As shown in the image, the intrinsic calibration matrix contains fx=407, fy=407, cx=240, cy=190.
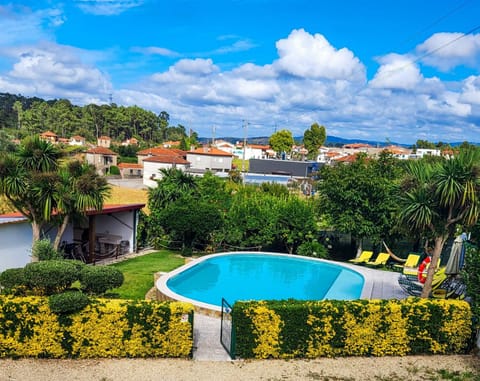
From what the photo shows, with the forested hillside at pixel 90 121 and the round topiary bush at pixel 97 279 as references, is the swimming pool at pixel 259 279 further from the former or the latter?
the forested hillside at pixel 90 121

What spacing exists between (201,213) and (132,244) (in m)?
3.96

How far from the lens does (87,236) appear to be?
19938 millimetres

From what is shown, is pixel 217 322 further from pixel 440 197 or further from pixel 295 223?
pixel 295 223

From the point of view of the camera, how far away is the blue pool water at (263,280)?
15977 millimetres

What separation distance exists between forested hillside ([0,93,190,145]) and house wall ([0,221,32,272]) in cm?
8816

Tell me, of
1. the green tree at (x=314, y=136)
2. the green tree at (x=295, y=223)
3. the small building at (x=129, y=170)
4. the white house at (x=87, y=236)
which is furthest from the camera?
the green tree at (x=314, y=136)

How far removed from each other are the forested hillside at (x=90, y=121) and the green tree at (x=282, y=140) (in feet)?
75.2

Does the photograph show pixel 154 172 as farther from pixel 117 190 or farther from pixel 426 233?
pixel 426 233

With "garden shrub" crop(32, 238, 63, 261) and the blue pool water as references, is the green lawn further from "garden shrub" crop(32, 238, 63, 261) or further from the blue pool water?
"garden shrub" crop(32, 238, 63, 261)

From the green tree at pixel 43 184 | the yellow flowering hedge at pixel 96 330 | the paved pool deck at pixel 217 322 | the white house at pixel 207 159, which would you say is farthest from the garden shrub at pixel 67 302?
the white house at pixel 207 159

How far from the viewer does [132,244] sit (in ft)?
69.7

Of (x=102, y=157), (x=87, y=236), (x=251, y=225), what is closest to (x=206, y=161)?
(x=102, y=157)

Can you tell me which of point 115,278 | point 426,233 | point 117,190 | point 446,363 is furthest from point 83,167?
point 117,190

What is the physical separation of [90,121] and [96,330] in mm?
114818
